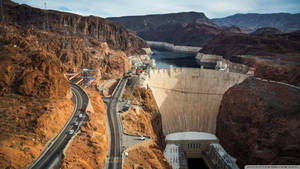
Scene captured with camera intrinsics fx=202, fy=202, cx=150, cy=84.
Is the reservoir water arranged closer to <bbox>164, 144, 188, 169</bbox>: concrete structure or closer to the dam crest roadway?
the dam crest roadway

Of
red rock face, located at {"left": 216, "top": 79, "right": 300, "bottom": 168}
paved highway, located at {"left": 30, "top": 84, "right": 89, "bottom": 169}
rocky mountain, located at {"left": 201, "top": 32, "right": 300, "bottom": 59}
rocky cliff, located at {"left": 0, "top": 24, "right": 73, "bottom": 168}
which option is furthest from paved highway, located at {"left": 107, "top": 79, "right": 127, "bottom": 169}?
rocky mountain, located at {"left": 201, "top": 32, "right": 300, "bottom": 59}

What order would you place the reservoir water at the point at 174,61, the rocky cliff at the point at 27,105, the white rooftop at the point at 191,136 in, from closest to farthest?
the rocky cliff at the point at 27,105
the white rooftop at the point at 191,136
the reservoir water at the point at 174,61

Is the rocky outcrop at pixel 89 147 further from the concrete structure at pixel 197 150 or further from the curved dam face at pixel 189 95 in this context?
the curved dam face at pixel 189 95

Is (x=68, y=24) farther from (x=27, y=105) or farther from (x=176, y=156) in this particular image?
(x=176, y=156)

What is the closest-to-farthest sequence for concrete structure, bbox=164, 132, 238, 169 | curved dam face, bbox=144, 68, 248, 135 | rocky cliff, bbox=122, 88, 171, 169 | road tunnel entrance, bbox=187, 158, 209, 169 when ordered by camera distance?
rocky cliff, bbox=122, 88, 171, 169
concrete structure, bbox=164, 132, 238, 169
road tunnel entrance, bbox=187, 158, 209, 169
curved dam face, bbox=144, 68, 248, 135

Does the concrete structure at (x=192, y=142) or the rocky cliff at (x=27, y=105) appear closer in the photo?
the rocky cliff at (x=27, y=105)

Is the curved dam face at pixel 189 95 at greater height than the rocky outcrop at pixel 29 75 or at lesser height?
lesser

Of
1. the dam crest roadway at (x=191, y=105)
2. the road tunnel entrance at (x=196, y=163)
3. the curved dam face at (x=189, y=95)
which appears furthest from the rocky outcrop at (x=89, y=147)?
the curved dam face at (x=189, y=95)
